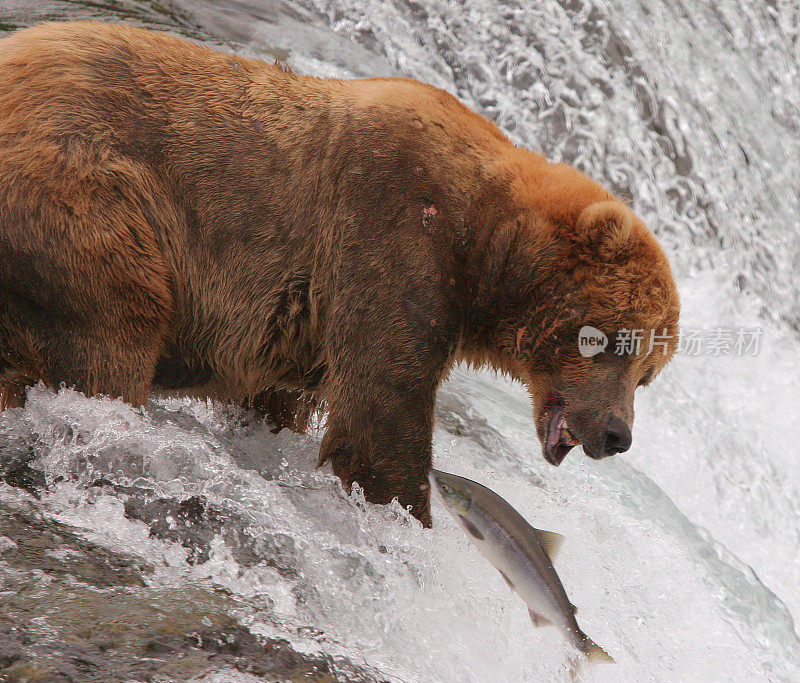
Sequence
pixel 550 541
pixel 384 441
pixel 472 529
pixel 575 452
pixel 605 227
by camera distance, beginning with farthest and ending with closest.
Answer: pixel 575 452 → pixel 550 541 → pixel 472 529 → pixel 384 441 → pixel 605 227

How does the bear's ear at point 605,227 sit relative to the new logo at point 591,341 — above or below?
above

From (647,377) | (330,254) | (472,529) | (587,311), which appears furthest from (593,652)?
(330,254)

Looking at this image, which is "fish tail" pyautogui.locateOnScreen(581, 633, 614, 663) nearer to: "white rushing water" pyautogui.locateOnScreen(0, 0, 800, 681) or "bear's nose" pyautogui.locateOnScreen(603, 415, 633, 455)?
"white rushing water" pyautogui.locateOnScreen(0, 0, 800, 681)

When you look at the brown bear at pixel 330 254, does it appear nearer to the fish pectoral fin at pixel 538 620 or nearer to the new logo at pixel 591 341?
the new logo at pixel 591 341

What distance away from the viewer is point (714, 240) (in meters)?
8.02

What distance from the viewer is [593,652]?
3543 millimetres

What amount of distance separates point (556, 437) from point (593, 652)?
87cm

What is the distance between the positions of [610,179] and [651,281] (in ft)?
15.1

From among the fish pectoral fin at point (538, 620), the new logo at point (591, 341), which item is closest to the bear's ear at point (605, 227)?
the new logo at point (591, 341)

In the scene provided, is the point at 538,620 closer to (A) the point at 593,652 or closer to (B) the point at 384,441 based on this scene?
(A) the point at 593,652

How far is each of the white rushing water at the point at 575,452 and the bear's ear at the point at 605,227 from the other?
0.88m

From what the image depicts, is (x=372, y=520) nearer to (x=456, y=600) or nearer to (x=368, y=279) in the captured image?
(x=456, y=600)

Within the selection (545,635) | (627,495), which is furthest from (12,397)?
(627,495)

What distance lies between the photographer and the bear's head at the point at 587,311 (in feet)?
11.3
